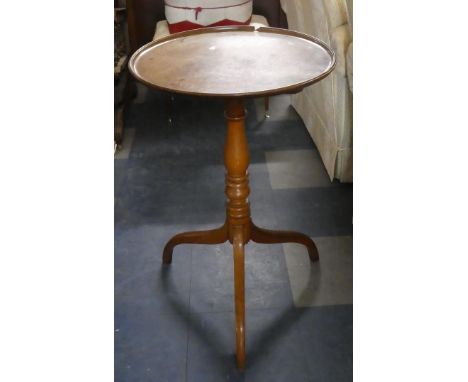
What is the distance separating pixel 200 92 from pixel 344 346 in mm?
804

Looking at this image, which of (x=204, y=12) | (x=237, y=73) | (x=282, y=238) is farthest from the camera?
(x=204, y=12)

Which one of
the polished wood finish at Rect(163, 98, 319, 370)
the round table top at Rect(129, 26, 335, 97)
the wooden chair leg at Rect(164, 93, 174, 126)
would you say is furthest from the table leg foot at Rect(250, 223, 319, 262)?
the wooden chair leg at Rect(164, 93, 174, 126)

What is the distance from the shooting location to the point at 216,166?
2855 mm

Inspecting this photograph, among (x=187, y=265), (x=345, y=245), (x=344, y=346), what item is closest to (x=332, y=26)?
(x=345, y=245)

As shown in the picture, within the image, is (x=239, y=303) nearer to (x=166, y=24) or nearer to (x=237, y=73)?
(x=237, y=73)

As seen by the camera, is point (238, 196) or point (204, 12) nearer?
point (238, 196)

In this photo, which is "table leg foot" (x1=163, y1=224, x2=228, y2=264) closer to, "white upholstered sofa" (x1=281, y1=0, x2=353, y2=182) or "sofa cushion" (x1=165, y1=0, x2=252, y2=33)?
"white upholstered sofa" (x1=281, y1=0, x2=353, y2=182)

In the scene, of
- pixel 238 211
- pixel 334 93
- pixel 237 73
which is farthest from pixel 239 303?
pixel 334 93

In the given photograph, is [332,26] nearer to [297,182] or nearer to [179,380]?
[297,182]

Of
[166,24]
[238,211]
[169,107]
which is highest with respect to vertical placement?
[166,24]

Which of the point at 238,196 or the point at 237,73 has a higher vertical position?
the point at 237,73

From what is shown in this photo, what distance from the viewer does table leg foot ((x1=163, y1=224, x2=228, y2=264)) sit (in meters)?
2.03

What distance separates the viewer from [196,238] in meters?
2.10

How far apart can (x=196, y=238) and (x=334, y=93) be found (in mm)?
845
